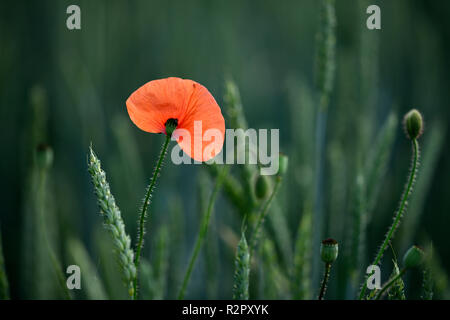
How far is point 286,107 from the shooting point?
4.39 ft

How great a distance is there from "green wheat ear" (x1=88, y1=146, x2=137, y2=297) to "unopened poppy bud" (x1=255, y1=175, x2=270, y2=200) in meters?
0.17

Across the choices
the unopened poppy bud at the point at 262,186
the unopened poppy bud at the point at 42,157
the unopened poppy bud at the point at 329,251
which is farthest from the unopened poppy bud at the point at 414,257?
the unopened poppy bud at the point at 42,157

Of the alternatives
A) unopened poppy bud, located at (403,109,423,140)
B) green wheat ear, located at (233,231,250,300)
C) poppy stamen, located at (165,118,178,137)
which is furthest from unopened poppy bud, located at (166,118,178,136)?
unopened poppy bud, located at (403,109,423,140)

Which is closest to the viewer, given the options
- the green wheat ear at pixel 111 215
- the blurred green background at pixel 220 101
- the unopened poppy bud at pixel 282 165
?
the green wheat ear at pixel 111 215

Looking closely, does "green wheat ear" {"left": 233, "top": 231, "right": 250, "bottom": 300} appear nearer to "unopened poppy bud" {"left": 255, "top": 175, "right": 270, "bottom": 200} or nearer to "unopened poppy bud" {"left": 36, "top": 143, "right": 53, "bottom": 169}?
"unopened poppy bud" {"left": 255, "top": 175, "right": 270, "bottom": 200}

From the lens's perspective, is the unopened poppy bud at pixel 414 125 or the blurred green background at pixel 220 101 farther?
the blurred green background at pixel 220 101

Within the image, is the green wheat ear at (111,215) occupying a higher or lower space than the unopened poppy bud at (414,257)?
higher

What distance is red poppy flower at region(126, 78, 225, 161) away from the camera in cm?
35

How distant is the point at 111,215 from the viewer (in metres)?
0.32

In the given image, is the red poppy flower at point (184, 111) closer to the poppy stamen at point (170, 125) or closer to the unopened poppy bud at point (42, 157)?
the poppy stamen at point (170, 125)

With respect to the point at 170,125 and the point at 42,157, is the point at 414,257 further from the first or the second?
the point at 42,157

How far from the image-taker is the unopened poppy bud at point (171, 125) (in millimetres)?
364

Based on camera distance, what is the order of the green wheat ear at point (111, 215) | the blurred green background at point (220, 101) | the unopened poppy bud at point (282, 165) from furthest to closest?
1. the blurred green background at point (220, 101)
2. the unopened poppy bud at point (282, 165)
3. the green wheat ear at point (111, 215)
